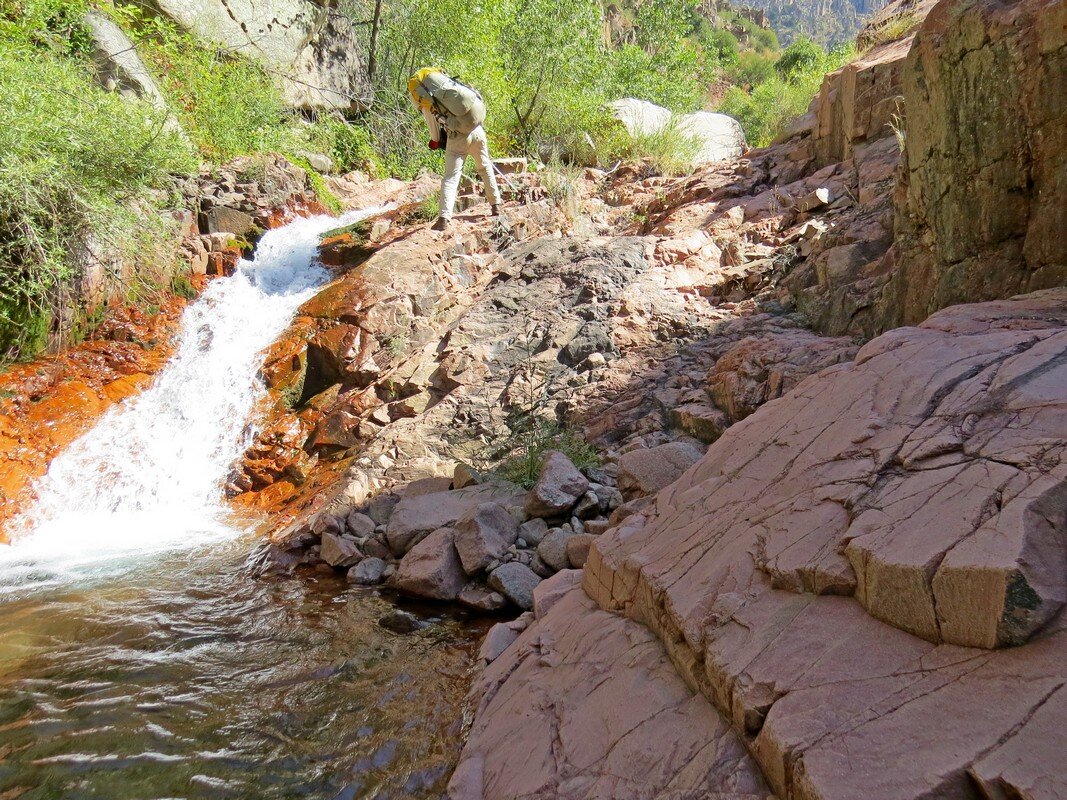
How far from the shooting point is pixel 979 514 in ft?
5.74

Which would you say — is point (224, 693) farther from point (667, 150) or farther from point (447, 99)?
point (667, 150)

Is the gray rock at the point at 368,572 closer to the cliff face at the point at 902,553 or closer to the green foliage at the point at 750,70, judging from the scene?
the cliff face at the point at 902,553

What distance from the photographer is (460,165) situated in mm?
8383

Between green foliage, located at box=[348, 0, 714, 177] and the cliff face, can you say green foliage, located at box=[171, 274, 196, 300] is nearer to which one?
green foliage, located at box=[348, 0, 714, 177]

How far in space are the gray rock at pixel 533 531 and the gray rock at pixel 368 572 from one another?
96 cm

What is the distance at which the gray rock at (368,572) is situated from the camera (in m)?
4.59

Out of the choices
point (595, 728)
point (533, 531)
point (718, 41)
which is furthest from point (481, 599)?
point (718, 41)

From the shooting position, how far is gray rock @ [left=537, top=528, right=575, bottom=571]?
164 inches

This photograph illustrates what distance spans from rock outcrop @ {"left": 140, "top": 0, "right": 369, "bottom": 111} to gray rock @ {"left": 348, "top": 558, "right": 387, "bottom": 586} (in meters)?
10.1

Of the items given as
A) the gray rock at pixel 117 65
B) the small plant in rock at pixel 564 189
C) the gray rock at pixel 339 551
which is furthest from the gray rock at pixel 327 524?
the gray rock at pixel 117 65

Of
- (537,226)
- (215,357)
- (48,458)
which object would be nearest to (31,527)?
(48,458)

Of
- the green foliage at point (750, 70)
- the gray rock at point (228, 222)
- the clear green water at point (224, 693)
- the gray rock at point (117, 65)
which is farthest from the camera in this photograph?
the green foliage at point (750, 70)

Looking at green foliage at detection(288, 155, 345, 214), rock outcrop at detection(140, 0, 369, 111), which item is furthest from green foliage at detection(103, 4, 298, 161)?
green foliage at detection(288, 155, 345, 214)

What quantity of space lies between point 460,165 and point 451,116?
614 millimetres
